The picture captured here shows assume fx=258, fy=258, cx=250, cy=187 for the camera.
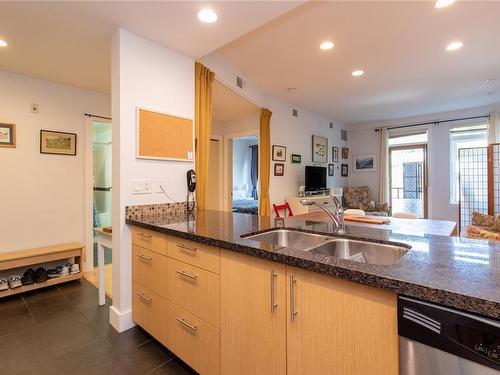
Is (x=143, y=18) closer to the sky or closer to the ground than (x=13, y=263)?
closer to the sky

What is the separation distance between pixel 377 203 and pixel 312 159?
7.50ft

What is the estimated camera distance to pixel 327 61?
123 inches

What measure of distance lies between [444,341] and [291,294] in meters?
0.49

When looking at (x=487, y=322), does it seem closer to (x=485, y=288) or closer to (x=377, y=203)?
(x=485, y=288)

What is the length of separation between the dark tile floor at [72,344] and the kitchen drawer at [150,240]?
697 mm

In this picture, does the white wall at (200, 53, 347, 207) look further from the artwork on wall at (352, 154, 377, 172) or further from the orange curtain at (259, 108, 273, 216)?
the artwork on wall at (352, 154, 377, 172)

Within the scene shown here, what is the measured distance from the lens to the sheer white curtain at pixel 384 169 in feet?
20.7

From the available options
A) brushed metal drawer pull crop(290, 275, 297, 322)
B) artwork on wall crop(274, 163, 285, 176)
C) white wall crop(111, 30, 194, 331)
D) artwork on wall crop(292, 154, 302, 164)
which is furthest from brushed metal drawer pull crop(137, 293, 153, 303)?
artwork on wall crop(292, 154, 302, 164)

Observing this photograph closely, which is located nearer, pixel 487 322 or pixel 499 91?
pixel 487 322

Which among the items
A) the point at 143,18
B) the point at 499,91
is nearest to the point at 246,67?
the point at 143,18

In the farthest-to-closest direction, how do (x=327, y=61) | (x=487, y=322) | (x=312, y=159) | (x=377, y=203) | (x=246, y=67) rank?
(x=377, y=203)
(x=312, y=159)
(x=246, y=67)
(x=327, y=61)
(x=487, y=322)

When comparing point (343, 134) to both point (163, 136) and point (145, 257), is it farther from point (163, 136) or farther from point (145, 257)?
point (145, 257)

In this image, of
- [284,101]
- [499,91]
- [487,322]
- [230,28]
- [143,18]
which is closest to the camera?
[487,322]

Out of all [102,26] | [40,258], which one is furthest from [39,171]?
[102,26]
